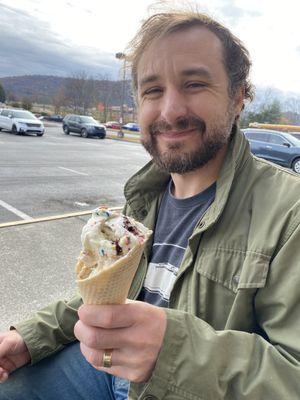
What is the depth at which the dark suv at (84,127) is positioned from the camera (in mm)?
25484

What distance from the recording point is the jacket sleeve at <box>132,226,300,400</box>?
969 millimetres

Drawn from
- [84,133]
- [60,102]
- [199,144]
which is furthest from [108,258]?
[60,102]

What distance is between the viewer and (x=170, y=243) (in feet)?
5.21

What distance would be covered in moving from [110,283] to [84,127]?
2547 centimetres

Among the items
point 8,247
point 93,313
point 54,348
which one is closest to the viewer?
point 93,313

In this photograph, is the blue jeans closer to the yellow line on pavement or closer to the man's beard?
the man's beard

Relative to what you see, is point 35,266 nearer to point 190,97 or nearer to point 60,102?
point 190,97

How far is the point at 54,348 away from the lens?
5.43ft

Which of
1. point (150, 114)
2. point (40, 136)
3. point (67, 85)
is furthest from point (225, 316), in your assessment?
point (67, 85)

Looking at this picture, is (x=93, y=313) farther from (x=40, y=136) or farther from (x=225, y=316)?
(x=40, y=136)

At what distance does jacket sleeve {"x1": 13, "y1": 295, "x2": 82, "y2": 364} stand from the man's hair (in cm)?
124

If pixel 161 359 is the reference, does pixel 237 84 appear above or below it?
above

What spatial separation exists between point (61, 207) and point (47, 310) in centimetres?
457

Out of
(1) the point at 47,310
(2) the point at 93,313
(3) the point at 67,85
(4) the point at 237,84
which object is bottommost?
(1) the point at 47,310
